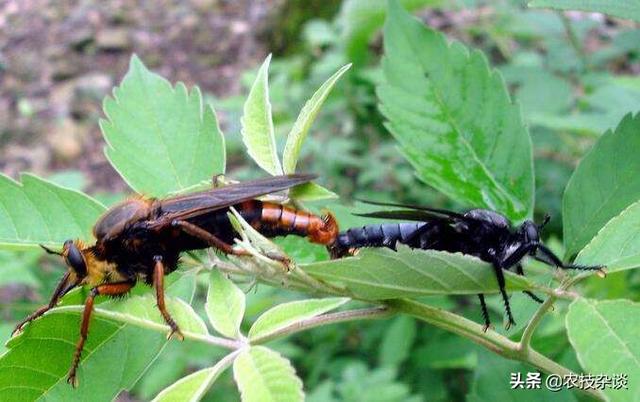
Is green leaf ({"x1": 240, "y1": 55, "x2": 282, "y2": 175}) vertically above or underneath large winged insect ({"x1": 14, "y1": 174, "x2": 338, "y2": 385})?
above

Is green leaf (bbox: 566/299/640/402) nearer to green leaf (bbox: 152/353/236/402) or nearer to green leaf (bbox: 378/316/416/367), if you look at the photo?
green leaf (bbox: 152/353/236/402)

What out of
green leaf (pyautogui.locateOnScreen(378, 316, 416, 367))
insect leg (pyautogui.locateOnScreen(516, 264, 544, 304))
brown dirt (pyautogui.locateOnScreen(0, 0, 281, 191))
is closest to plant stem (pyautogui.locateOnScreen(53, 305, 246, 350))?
insect leg (pyautogui.locateOnScreen(516, 264, 544, 304))

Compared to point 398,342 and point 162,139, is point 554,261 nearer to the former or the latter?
point 162,139

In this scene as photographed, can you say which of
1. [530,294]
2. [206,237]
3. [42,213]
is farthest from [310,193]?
[42,213]

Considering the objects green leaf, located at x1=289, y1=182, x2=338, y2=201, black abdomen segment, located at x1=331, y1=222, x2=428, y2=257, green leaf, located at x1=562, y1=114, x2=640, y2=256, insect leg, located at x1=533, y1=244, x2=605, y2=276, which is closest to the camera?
insect leg, located at x1=533, y1=244, x2=605, y2=276

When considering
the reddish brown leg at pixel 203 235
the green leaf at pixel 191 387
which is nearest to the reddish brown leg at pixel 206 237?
the reddish brown leg at pixel 203 235

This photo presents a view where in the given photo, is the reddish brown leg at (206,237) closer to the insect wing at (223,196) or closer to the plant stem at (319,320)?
the insect wing at (223,196)
